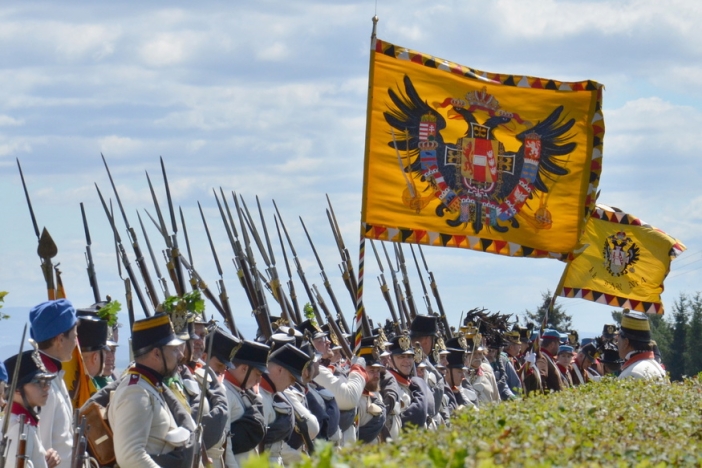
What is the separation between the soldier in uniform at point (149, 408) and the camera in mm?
7121

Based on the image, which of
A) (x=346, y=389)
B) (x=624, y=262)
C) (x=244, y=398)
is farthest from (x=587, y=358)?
(x=244, y=398)

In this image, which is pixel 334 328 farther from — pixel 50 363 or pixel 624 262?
pixel 50 363

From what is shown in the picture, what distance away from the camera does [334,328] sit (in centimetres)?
1631

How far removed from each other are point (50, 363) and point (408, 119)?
5.85m

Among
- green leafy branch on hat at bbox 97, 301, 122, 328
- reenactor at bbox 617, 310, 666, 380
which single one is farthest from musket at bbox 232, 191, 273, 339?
green leafy branch on hat at bbox 97, 301, 122, 328

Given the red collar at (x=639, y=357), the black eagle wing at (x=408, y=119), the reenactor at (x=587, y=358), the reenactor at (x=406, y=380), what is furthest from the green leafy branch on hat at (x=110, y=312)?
the reenactor at (x=587, y=358)

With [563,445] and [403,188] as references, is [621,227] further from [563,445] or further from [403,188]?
[563,445]

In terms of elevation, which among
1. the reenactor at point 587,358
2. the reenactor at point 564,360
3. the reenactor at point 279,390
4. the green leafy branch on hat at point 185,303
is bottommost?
the reenactor at point 587,358

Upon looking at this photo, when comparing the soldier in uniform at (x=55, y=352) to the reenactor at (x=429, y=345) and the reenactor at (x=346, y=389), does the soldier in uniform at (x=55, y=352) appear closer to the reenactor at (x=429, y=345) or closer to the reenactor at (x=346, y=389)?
the reenactor at (x=346, y=389)

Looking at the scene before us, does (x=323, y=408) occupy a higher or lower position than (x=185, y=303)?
lower

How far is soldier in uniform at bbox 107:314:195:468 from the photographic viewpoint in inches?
280

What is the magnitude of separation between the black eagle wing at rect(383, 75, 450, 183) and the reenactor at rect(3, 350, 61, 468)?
19.1 ft

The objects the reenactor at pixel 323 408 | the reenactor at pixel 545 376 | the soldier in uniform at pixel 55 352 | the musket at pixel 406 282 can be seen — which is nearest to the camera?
the soldier in uniform at pixel 55 352

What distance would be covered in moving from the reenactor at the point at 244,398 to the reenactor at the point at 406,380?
3.96 m
